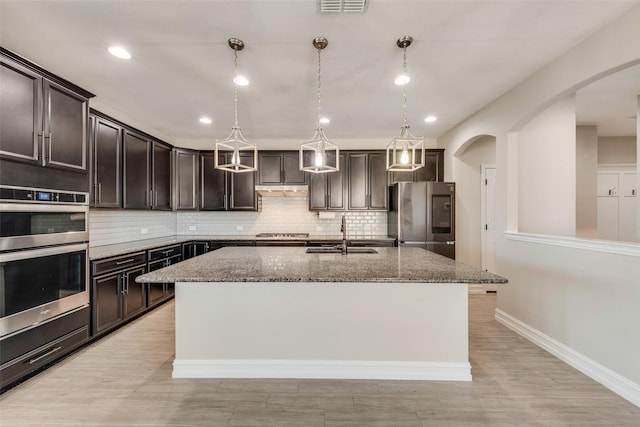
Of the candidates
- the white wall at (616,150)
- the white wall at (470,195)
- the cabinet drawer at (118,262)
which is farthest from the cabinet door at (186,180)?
the white wall at (616,150)

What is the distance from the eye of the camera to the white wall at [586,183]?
13.5 ft

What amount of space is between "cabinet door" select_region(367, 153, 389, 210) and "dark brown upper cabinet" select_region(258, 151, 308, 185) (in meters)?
1.13

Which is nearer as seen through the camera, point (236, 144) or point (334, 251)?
point (236, 144)

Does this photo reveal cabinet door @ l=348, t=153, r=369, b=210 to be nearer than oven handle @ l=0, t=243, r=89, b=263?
No

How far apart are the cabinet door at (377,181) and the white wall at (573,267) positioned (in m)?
1.72

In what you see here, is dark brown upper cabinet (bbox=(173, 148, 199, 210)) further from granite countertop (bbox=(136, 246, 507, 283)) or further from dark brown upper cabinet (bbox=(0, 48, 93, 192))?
granite countertop (bbox=(136, 246, 507, 283))

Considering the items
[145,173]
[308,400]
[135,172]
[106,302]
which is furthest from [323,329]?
[145,173]

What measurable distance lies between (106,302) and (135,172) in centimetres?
173

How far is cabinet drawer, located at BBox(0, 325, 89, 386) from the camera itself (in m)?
2.04

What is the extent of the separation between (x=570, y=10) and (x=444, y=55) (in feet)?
2.62

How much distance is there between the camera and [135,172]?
3.82 meters

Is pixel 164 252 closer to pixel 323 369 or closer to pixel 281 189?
pixel 281 189

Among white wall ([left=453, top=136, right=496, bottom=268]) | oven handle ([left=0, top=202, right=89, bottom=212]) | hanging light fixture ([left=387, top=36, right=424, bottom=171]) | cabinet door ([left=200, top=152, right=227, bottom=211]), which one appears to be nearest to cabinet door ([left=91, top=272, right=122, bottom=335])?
oven handle ([left=0, top=202, right=89, bottom=212])

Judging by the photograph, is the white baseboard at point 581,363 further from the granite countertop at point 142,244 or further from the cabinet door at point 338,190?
the cabinet door at point 338,190
